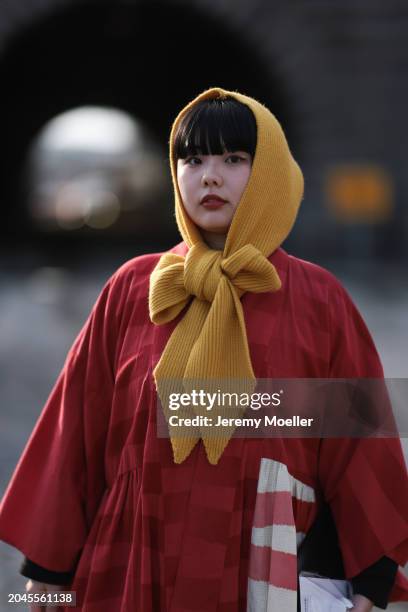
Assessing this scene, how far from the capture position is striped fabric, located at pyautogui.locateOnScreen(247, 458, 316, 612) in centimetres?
212

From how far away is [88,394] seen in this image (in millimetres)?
2357

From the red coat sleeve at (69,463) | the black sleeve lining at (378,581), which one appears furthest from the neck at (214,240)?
the black sleeve lining at (378,581)

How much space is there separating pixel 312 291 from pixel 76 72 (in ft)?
58.2

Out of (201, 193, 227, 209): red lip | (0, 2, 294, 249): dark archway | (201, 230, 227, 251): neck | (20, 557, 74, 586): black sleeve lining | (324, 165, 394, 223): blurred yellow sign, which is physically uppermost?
(0, 2, 294, 249): dark archway

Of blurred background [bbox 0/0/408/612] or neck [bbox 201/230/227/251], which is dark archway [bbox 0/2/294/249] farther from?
neck [bbox 201/230/227/251]

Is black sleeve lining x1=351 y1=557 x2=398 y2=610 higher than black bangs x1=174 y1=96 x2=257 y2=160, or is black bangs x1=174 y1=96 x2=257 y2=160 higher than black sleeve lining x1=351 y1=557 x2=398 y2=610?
black bangs x1=174 y1=96 x2=257 y2=160

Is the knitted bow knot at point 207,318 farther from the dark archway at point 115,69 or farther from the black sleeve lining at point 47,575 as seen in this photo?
the dark archway at point 115,69

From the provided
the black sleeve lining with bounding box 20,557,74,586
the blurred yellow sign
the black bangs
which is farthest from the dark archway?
the black sleeve lining with bounding box 20,557,74,586

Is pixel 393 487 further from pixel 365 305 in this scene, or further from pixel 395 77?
pixel 395 77

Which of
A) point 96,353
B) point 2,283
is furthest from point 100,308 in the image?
point 2,283

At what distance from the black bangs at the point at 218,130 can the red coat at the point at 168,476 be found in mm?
261

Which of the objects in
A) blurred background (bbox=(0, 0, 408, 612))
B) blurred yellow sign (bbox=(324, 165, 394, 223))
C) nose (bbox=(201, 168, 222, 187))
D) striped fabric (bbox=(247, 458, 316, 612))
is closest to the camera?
striped fabric (bbox=(247, 458, 316, 612))

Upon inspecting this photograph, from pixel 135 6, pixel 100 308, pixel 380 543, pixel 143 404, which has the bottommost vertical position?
pixel 380 543

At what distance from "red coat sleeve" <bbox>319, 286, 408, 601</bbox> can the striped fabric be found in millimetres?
167
